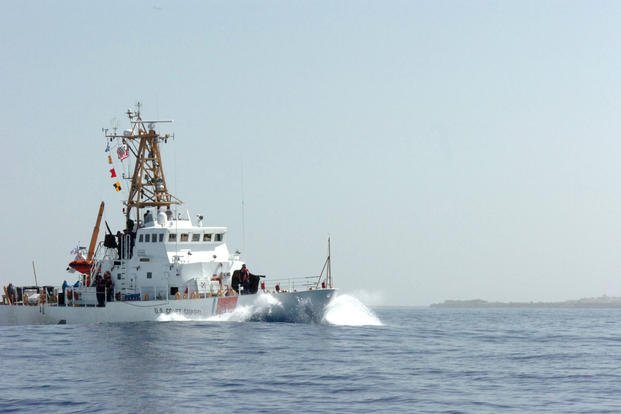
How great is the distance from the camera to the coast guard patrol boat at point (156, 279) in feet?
163

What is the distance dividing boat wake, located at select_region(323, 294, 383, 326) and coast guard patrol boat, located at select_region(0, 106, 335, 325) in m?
0.66

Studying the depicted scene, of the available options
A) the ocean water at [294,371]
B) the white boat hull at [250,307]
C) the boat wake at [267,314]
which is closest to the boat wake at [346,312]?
the boat wake at [267,314]

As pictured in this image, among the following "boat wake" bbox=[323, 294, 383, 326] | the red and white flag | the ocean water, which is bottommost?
the ocean water

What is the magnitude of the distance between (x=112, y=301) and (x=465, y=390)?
30751mm

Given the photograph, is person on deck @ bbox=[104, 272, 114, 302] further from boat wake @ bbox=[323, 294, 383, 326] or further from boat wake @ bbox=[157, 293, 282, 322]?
boat wake @ bbox=[323, 294, 383, 326]

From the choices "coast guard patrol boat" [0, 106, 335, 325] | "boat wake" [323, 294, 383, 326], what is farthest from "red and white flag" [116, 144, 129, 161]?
"boat wake" [323, 294, 383, 326]

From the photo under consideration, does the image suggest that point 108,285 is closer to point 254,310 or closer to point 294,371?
point 254,310

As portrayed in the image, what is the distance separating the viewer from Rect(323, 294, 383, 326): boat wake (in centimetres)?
5049

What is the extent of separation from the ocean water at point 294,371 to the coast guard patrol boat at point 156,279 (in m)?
1.72

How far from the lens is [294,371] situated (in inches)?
1199

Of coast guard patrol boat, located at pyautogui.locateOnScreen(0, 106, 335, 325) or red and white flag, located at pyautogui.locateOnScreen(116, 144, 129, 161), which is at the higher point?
red and white flag, located at pyautogui.locateOnScreen(116, 144, 129, 161)

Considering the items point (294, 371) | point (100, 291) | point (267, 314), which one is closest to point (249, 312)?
point (267, 314)

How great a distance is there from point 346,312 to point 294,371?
21606 millimetres

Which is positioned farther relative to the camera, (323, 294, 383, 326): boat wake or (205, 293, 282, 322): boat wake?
(323, 294, 383, 326): boat wake
